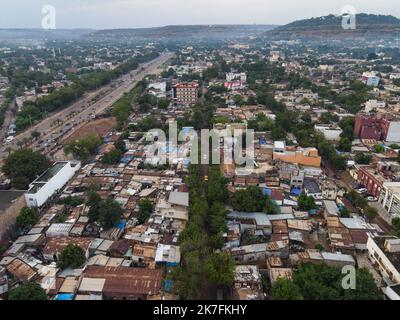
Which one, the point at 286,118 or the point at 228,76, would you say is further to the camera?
the point at 228,76

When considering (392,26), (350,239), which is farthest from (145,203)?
(392,26)

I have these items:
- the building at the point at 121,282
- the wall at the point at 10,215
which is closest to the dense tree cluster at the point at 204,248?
the building at the point at 121,282

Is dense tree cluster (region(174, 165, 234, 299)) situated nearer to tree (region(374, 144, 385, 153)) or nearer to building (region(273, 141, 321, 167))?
building (region(273, 141, 321, 167))

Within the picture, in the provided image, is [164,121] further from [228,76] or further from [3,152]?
[228,76]

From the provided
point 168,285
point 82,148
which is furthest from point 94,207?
point 82,148

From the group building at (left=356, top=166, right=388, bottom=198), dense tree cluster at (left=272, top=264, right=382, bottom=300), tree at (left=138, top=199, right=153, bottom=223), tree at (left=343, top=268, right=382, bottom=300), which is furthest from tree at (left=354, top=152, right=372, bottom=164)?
tree at (left=138, top=199, right=153, bottom=223)

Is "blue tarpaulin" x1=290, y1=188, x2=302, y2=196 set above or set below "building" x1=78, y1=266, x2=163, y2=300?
above
